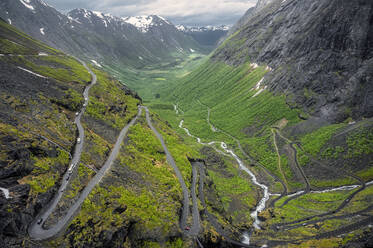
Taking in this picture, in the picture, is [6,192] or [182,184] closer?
[6,192]

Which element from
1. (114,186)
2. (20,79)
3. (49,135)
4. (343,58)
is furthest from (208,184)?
(343,58)

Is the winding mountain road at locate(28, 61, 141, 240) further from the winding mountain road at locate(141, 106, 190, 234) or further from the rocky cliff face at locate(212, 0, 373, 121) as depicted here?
the rocky cliff face at locate(212, 0, 373, 121)

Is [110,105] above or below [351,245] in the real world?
above

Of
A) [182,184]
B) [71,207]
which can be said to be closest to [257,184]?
[182,184]

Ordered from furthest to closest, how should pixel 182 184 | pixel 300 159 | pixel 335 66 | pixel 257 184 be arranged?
1. pixel 335 66
2. pixel 300 159
3. pixel 257 184
4. pixel 182 184

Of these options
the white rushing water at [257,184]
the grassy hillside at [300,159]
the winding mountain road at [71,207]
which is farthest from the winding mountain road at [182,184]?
the white rushing water at [257,184]

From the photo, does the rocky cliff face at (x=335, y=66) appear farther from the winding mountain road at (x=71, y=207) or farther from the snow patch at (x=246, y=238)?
the winding mountain road at (x=71, y=207)

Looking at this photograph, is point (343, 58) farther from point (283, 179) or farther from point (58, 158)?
point (58, 158)

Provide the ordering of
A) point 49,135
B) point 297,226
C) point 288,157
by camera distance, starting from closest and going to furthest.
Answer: point 49,135
point 297,226
point 288,157

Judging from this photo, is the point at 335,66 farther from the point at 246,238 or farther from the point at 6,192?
the point at 6,192

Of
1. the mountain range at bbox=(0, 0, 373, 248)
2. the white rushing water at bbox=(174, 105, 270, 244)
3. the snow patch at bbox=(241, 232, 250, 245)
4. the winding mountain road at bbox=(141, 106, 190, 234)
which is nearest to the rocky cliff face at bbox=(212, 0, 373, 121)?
the mountain range at bbox=(0, 0, 373, 248)

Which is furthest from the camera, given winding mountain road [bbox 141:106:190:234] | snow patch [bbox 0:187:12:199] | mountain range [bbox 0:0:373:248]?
winding mountain road [bbox 141:106:190:234]
